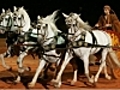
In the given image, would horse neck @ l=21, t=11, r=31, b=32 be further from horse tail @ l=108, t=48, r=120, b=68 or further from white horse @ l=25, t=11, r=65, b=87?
horse tail @ l=108, t=48, r=120, b=68

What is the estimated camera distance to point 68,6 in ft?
35.0

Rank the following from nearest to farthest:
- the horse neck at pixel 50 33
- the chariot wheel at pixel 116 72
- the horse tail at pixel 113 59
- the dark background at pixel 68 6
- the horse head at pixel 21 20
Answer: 1. the horse neck at pixel 50 33
2. the horse head at pixel 21 20
3. the horse tail at pixel 113 59
4. the chariot wheel at pixel 116 72
5. the dark background at pixel 68 6

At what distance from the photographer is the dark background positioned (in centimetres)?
1067

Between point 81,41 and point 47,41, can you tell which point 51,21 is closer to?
point 47,41

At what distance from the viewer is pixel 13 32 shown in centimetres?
612

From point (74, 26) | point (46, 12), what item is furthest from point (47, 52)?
point (46, 12)

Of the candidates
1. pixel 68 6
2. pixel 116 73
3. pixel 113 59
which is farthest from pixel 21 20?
pixel 68 6

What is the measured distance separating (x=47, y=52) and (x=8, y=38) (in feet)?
2.34

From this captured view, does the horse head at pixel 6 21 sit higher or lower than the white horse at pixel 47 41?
higher

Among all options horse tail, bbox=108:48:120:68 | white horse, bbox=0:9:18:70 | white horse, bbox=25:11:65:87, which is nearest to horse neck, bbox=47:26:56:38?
white horse, bbox=25:11:65:87

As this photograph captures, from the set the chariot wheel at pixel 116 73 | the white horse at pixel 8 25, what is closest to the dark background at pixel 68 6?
the chariot wheel at pixel 116 73

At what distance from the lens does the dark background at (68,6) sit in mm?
10672

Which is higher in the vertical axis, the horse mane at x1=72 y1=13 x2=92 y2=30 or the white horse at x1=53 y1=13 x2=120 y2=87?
the horse mane at x1=72 y1=13 x2=92 y2=30

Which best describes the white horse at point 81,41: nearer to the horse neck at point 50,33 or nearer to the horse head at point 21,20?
the horse neck at point 50,33
